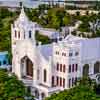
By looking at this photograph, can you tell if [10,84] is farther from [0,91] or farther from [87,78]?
[87,78]

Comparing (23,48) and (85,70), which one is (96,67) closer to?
(85,70)

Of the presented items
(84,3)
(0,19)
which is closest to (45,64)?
(0,19)

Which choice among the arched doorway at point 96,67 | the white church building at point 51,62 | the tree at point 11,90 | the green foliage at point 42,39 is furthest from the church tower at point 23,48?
the green foliage at point 42,39

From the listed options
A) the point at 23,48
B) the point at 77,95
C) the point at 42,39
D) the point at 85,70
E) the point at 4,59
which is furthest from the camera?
the point at 42,39

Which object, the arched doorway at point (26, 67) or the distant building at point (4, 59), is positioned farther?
the distant building at point (4, 59)

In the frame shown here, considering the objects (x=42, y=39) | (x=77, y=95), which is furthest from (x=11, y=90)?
(x=42, y=39)

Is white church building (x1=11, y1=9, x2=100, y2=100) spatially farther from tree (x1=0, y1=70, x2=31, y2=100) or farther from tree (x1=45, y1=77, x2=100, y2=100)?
tree (x1=45, y1=77, x2=100, y2=100)

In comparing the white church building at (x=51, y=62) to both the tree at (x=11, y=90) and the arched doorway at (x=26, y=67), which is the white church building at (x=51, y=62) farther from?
the tree at (x=11, y=90)

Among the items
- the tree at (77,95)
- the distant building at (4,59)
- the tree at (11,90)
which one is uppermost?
the tree at (77,95)
